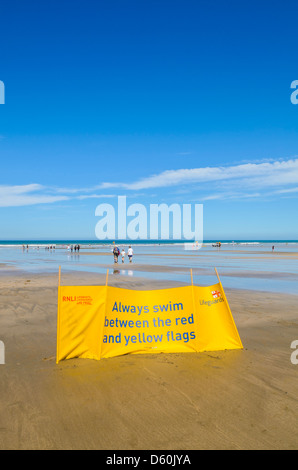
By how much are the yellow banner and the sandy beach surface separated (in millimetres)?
245

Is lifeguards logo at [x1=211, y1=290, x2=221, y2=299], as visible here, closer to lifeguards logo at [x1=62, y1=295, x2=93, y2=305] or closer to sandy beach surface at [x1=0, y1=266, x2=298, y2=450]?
sandy beach surface at [x1=0, y1=266, x2=298, y2=450]

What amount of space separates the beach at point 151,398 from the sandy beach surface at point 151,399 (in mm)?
14

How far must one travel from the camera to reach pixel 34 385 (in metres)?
6.05

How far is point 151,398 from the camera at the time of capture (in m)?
5.57

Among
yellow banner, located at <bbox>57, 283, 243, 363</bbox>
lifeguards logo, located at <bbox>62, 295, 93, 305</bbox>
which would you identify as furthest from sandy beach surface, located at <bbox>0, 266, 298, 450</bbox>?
lifeguards logo, located at <bbox>62, 295, 93, 305</bbox>

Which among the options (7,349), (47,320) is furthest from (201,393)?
(47,320)

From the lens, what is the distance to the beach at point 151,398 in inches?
174

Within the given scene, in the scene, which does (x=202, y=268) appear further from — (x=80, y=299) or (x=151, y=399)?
(x=151, y=399)

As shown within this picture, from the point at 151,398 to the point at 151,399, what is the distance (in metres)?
0.04

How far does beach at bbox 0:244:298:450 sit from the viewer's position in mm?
4426

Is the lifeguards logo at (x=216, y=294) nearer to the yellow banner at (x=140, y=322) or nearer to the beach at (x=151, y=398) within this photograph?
the yellow banner at (x=140, y=322)

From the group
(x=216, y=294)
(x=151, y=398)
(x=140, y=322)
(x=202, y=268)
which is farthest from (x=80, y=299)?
(x=202, y=268)
